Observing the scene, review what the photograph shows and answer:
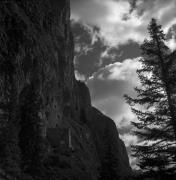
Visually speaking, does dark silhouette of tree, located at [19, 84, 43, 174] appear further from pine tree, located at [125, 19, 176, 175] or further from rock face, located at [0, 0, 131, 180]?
pine tree, located at [125, 19, 176, 175]

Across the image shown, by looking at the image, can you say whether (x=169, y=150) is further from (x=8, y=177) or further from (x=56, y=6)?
(x=56, y=6)

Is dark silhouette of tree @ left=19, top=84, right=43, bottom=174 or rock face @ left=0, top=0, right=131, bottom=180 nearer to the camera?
dark silhouette of tree @ left=19, top=84, right=43, bottom=174

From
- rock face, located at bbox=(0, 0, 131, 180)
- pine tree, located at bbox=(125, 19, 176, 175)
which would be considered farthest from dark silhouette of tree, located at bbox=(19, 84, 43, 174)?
pine tree, located at bbox=(125, 19, 176, 175)

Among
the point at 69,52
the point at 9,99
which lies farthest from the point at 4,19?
the point at 69,52

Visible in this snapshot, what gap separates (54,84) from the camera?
226ft

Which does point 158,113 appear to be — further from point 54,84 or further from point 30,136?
point 54,84

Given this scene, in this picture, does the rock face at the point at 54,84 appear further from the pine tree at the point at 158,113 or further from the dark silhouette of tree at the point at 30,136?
the pine tree at the point at 158,113

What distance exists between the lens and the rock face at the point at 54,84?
37.5m

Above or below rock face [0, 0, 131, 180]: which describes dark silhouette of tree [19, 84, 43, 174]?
below

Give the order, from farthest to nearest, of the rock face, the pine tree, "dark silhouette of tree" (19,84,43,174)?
the rock face, "dark silhouette of tree" (19,84,43,174), the pine tree

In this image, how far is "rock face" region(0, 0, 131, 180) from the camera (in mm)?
37522

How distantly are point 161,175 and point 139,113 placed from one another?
3781mm

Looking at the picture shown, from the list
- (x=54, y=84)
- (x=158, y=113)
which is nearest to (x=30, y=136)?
(x=158, y=113)

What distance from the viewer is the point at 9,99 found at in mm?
34344
